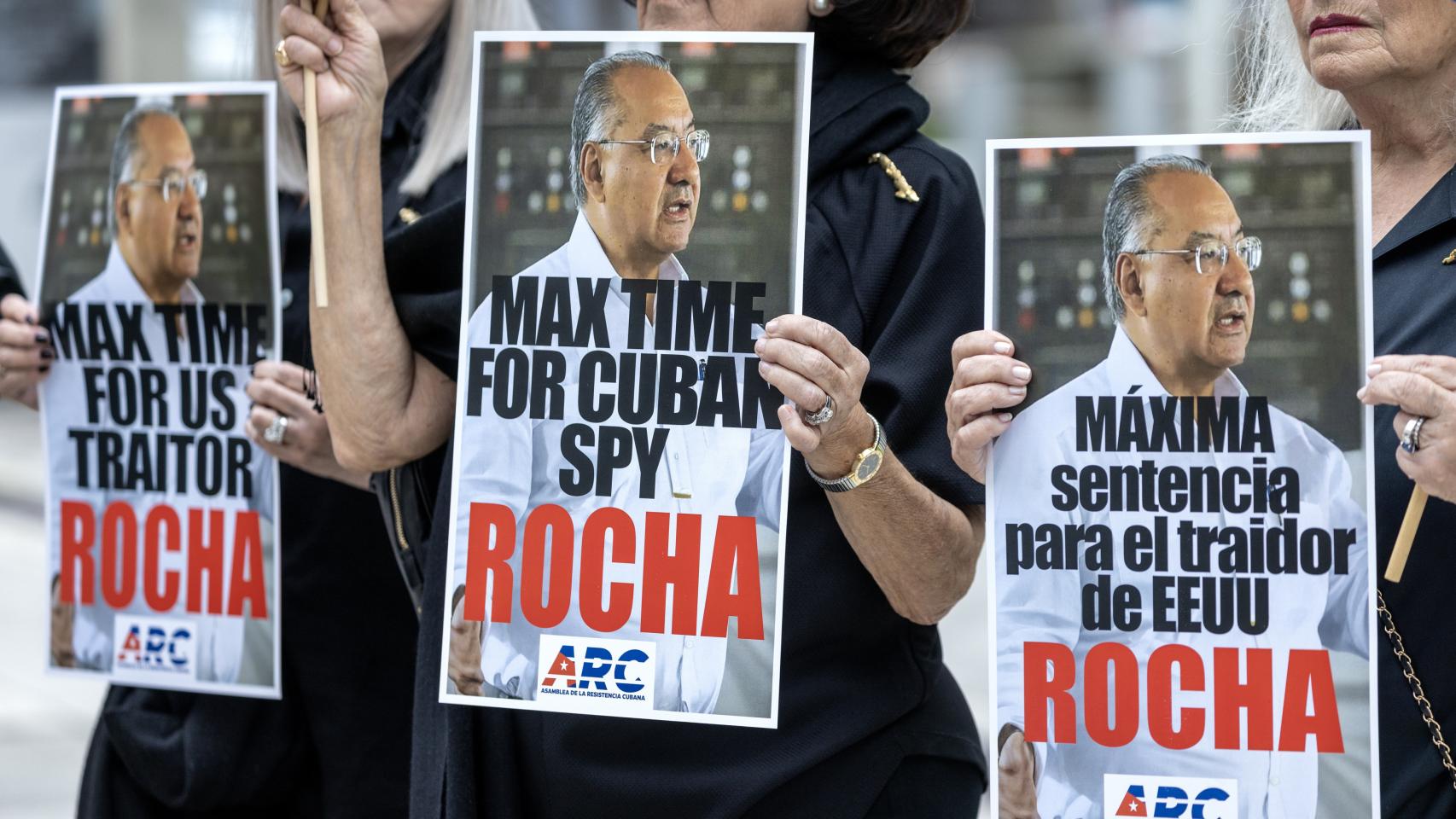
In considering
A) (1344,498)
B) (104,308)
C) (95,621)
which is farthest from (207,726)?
(1344,498)

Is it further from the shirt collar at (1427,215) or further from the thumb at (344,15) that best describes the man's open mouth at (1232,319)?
the thumb at (344,15)

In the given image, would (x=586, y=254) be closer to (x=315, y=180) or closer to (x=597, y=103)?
(x=597, y=103)

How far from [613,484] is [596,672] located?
20 centimetres

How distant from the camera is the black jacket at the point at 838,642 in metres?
1.96

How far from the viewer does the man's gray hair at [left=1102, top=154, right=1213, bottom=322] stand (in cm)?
172

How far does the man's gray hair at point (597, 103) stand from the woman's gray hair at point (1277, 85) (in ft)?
2.31

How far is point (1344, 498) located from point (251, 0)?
1.71 meters

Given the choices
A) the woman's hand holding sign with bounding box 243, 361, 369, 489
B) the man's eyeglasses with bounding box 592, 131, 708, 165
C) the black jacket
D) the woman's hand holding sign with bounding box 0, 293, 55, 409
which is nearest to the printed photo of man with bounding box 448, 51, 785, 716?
the man's eyeglasses with bounding box 592, 131, 708, 165

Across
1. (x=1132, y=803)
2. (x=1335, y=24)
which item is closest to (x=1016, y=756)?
(x=1132, y=803)

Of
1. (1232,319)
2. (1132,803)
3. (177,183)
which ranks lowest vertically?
(1132,803)

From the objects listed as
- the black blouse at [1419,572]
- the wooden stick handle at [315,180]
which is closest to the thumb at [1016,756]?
the black blouse at [1419,572]

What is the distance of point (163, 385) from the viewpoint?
7.96 ft

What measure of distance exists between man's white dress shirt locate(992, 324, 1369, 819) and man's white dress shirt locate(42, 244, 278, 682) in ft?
3.62

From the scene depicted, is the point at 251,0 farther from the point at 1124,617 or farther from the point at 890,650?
the point at 1124,617
